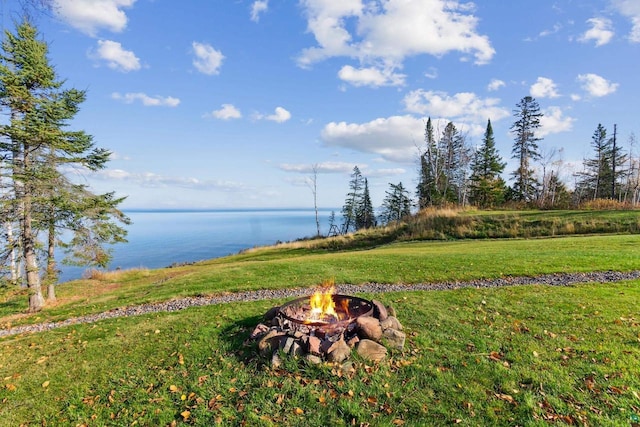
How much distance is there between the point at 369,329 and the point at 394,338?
53 centimetres

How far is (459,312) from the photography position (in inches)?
301

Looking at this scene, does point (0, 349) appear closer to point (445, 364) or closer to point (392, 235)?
point (445, 364)

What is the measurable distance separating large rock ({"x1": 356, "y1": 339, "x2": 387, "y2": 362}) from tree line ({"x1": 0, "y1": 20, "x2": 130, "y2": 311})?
12.6 metres

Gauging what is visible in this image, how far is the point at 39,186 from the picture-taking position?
11.7 m

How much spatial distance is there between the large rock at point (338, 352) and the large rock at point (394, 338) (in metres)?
0.84

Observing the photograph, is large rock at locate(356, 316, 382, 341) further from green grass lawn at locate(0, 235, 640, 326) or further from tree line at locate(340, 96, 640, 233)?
tree line at locate(340, 96, 640, 233)

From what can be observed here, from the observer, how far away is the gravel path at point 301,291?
9.73 metres

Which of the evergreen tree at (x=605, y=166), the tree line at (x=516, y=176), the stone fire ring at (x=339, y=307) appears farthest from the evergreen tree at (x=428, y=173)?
the stone fire ring at (x=339, y=307)

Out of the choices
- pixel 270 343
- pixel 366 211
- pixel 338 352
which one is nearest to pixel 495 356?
pixel 338 352

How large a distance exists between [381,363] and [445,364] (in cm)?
108

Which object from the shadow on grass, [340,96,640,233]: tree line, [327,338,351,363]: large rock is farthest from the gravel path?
[340,96,640,233]: tree line

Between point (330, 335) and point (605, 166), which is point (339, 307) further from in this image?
point (605, 166)

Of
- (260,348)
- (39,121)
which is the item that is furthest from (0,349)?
(39,121)

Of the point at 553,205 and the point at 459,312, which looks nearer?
the point at 459,312
